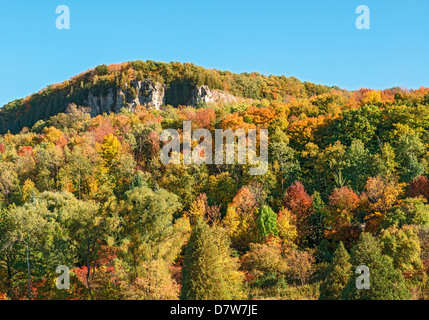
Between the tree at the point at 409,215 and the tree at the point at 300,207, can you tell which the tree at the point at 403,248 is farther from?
the tree at the point at 300,207

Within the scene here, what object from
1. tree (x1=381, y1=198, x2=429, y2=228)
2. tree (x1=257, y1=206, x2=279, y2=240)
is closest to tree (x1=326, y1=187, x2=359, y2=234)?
tree (x1=381, y1=198, x2=429, y2=228)

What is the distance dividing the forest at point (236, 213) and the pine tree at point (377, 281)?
0.21 feet

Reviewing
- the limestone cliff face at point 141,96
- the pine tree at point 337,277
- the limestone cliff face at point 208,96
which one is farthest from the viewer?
the limestone cliff face at point 141,96

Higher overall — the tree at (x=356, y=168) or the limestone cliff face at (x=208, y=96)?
the limestone cliff face at (x=208, y=96)

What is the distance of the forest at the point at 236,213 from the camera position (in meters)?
20.9

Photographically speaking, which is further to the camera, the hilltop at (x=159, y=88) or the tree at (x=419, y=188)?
the hilltop at (x=159, y=88)

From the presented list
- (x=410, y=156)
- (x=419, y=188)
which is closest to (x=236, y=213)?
(x=419, y=188)

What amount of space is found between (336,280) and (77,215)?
62.1ft

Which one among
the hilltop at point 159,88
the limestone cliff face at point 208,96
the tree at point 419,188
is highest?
the hilltop at point 159,88

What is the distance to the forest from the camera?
68.6 feet

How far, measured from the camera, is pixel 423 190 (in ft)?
100

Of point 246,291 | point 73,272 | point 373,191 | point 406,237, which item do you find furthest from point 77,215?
point 373,191

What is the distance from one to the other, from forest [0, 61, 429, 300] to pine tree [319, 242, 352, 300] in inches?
2.7

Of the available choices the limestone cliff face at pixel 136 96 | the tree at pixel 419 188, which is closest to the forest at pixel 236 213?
the tree at pixel 419 188
